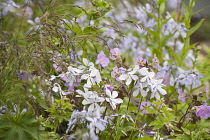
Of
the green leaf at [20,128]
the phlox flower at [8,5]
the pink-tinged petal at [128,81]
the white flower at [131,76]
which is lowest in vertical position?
the green leaf at [20,128]

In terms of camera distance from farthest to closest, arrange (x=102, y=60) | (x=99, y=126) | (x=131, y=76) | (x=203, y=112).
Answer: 1. (x=102, y=60)
2. (x=203, y=112)
3. (x=131, y=76)
4. (x=99, y=126)

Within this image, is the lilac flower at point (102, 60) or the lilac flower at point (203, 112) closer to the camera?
the lilac flower at point (203, 112)

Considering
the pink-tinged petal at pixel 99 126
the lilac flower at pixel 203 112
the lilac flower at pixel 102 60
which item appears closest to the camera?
the pink-tinged petal at pixel 99 126

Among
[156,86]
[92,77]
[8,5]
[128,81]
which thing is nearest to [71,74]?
[92,77]

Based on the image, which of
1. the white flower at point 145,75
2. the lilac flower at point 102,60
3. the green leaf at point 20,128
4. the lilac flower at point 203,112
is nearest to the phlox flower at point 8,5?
the lilac flower at point 102,60

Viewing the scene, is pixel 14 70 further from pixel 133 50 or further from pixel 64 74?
pixel 133 50

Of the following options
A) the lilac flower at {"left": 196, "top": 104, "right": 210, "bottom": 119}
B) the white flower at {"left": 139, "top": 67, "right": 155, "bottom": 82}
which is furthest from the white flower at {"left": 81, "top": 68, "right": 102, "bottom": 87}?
the lilac flower at {"left": 196, "top": 104, "right": 210, "bottom": 119}

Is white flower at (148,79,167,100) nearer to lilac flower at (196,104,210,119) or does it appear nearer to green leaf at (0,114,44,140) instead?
lilac flower at (196,104,210,119)

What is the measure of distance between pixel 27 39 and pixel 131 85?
429 mm

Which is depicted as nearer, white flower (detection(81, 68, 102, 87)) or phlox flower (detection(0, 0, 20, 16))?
white flower (detection(81, 68, 102, 87))

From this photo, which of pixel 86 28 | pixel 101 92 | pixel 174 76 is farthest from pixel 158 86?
pixel 174 76

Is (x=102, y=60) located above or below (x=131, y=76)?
above

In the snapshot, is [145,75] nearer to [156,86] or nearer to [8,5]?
[156,86]

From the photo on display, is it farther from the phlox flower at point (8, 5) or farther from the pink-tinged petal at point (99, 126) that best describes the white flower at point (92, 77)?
the phlox flower at point (8, 5)
